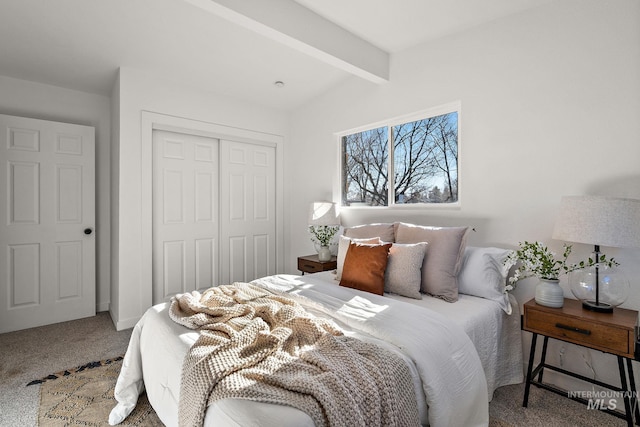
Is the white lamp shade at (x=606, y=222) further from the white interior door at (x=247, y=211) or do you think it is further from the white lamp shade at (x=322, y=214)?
the white interior door at (x=247, y=211)

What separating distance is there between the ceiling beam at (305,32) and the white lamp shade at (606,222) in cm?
203

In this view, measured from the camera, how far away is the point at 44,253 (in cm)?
330

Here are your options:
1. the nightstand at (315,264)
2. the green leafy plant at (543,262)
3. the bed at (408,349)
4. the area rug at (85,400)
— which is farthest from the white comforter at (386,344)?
the nightstand at (315,264)

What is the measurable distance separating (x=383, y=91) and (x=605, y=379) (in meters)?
2.85

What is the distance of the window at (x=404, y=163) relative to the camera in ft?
9.36

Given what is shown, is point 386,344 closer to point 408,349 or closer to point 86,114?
point 408,349

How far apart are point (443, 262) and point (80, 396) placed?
2495mm

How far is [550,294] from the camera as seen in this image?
1.93 meters

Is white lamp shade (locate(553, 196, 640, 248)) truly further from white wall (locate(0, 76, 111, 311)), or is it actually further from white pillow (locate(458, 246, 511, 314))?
white wall (locate(0, 76, 111, 311))

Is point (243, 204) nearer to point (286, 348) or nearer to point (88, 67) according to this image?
point (88, 67)

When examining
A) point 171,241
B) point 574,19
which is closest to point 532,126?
point 574,19

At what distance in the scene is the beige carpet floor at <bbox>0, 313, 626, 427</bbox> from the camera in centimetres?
181

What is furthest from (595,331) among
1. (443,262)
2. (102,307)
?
(102,307)

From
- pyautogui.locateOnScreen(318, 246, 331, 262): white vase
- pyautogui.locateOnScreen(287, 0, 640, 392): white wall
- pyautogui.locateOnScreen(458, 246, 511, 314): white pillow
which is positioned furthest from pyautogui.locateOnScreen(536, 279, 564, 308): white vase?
pyautogui.locateOnScreen(318, 246, 331, 262): white vase
